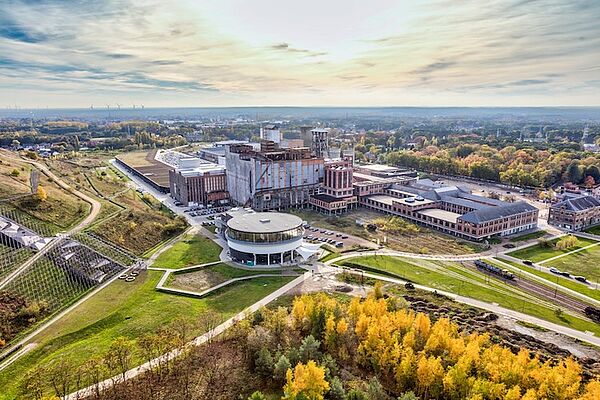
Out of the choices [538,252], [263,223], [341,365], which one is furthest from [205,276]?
[538,252]

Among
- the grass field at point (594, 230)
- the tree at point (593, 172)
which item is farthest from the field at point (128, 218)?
the tree at point (593, 172)

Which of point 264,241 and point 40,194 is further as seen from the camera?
point 40,194

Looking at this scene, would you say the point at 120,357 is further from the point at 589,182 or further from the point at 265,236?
the point at 589,182

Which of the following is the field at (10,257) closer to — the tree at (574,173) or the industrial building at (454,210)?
the industrial building at (454,210)

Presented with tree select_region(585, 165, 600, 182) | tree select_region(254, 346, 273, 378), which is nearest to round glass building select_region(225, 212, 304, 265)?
tree select_region(254, 346, 273, 378)

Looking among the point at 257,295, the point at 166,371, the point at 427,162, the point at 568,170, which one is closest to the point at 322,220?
the point at 257,295
